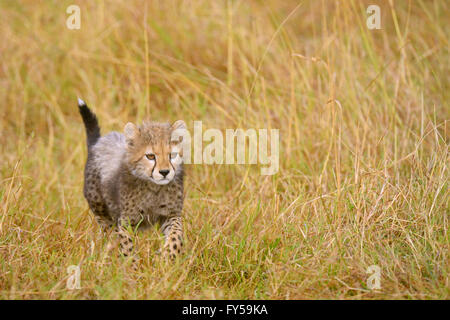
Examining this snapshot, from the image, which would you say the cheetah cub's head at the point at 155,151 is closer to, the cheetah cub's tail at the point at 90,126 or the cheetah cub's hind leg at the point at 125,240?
the cheetah cub's hind leg at the point at 125,240

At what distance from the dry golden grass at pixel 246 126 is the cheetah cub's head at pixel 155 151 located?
1.43ft

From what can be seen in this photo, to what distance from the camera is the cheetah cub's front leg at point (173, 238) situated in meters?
3.83

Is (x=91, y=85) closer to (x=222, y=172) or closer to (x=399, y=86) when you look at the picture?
(x=222, y=172)

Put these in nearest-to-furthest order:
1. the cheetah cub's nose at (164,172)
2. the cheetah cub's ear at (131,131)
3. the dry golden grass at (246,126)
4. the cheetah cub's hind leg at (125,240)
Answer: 1. the dry golden grass at (246,126)
2. the cheetah cub's nose at (164,172)
3. the cheetah cub's hind leg at (125,240)
4. the cheetah cub's ear at (131,131)

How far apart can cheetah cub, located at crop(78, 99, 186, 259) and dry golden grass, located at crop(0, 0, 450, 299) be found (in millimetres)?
131

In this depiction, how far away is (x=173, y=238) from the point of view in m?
3.89

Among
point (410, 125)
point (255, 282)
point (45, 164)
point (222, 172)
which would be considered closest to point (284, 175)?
point (222, 172)

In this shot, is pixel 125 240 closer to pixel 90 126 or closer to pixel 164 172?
pixel 164 172

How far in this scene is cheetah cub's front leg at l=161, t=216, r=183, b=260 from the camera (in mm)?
3828

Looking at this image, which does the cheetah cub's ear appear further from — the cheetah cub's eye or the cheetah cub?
the cheetah cub's eye

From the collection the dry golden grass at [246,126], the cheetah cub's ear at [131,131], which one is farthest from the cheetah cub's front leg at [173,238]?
the cheetah cub's ear at [131,131]

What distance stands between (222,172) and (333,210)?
1.40m
